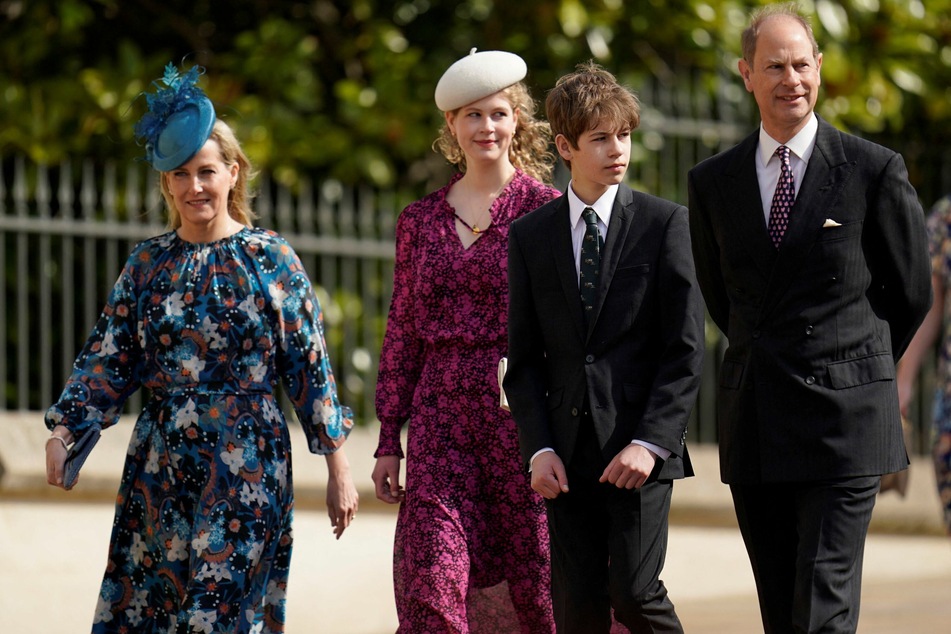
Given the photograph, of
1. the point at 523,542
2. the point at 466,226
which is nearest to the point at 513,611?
the point at 523,542

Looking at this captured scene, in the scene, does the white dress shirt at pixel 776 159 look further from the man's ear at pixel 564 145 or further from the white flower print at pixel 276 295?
the white flower print at pixel 276 295

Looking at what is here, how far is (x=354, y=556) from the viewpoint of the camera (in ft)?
27.5

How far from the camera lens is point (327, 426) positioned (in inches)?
211

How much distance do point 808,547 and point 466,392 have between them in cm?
122

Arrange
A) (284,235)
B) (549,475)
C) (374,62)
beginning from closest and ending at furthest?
(549,475) → (284,235) → (374,62)

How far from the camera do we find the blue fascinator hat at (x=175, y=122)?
5270 mm

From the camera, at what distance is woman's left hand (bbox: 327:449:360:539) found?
527cm

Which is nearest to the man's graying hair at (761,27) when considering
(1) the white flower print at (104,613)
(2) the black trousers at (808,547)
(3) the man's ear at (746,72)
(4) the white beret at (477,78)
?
(3) the man's ear at (746,72)

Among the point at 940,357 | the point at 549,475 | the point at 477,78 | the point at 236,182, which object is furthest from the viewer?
the point at 940,357

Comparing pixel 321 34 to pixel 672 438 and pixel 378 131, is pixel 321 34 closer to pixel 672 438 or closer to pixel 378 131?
pixel 378 131

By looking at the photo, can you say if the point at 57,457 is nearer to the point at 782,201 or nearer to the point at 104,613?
the point at 104,613

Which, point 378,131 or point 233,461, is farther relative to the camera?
point 378,131

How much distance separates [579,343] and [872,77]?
5.89 m

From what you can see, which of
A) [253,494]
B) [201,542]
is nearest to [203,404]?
[253,494]
